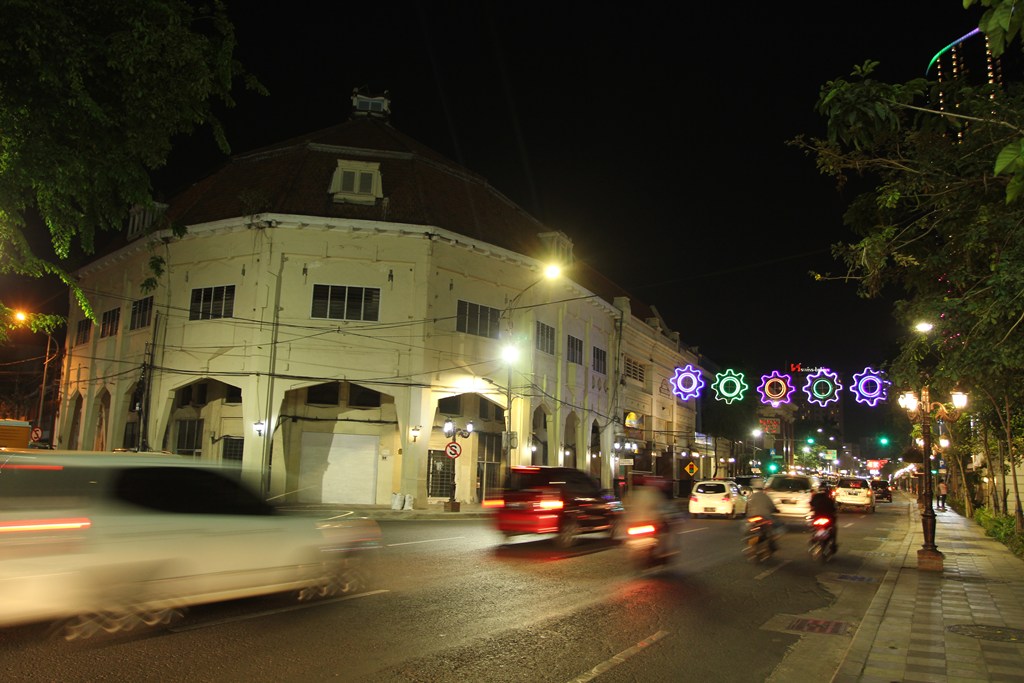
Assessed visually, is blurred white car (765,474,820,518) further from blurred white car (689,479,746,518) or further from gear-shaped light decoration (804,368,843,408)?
gear-shaped light decoration (804,368,843,408)

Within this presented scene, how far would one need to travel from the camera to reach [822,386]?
26047 mm

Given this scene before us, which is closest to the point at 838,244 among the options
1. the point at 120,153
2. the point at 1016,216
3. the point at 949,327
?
the point at 949,327

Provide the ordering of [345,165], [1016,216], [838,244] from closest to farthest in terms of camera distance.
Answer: [1016,216] → [838,244] → [345,165]

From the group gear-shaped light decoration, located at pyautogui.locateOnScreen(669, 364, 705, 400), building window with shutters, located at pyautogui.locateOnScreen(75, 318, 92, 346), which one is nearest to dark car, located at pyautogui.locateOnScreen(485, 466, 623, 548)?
gear-shaped light decoration, located at pyautogui.locateOnScreen(669, 364, 705, 400)

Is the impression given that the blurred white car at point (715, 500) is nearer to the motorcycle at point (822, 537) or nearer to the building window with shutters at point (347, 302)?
the motorcycle at point (822, 537)

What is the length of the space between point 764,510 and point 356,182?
22137mm

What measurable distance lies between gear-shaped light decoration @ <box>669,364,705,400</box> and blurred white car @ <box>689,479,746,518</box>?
13.8 meters

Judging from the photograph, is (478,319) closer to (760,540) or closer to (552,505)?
(552,505)

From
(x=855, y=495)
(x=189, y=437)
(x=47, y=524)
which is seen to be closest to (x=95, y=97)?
(x=47, y=524)

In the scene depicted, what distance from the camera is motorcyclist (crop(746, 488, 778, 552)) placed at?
15648mm

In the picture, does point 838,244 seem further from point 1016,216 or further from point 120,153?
point 120,153

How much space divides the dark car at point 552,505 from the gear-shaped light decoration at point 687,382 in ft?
90.0

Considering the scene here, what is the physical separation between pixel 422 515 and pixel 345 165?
1468cm

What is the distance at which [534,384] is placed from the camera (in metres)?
34.8
